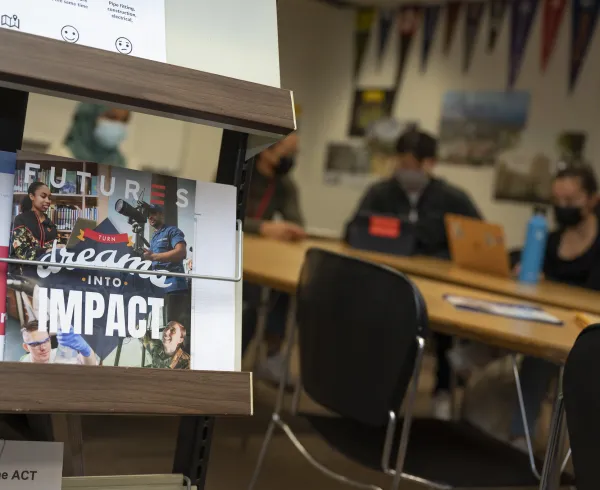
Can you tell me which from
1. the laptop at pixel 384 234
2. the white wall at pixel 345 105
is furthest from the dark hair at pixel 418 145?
the white wall at pixel 345 105

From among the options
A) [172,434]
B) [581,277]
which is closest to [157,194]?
[172,434]

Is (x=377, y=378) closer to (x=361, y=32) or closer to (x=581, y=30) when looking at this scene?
(x=581, y=30)

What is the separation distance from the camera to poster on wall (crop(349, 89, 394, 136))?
20.1ft

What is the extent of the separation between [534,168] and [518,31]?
3.36 ft

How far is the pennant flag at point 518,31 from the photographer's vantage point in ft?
17.3

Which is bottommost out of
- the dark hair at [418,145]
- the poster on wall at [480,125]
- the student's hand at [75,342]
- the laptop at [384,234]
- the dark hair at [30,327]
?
the student's hand at [75,342]

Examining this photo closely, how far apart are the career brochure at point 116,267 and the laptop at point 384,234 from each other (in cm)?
248

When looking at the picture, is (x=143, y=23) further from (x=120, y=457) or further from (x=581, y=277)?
(x=581, y=277)

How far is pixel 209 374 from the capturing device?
0.87 meters

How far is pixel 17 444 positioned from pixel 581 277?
2787 mm

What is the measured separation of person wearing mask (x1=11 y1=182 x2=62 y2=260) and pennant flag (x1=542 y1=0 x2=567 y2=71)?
4930 mm

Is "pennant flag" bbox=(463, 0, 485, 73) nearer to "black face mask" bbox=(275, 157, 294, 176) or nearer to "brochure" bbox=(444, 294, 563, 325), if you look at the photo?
"black face mask" bbox=(275, 157, 294, 176)

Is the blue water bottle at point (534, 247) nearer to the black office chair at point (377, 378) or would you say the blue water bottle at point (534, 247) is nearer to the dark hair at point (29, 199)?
the black office chair at point (377, 378)

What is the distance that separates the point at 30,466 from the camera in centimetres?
93
